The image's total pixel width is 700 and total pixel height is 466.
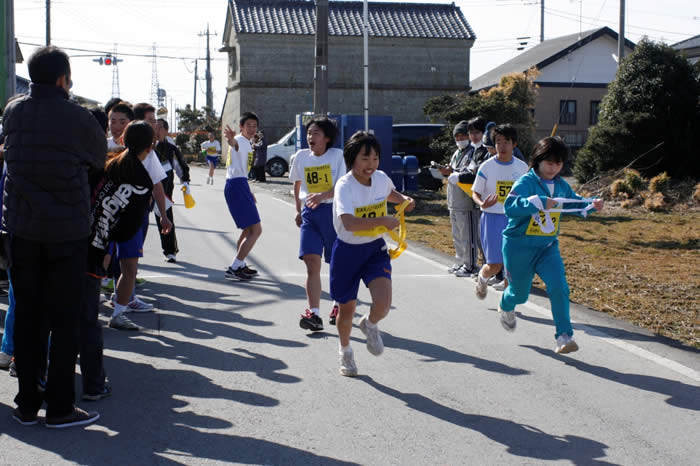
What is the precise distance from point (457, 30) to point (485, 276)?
129 ft

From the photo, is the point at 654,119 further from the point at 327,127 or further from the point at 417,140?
the point at 327,127

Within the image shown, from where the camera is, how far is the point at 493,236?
291 inches

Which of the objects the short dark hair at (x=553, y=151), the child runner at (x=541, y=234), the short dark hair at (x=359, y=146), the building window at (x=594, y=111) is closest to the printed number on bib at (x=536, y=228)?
the child runner at (x=541, y=234)

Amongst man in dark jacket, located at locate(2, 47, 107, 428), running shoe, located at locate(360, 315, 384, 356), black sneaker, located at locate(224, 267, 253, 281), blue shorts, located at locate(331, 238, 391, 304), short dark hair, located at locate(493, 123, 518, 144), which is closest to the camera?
man in dark jacket, located at locate(2, 47, 107, 428)

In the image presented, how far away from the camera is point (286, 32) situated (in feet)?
141

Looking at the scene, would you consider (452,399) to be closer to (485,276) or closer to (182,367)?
(182,367)

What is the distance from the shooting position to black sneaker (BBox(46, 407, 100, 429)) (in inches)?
169

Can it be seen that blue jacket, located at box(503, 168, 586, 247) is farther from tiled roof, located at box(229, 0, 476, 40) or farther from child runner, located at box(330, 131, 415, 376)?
tiled roof, located at box(229, 0, 476, 40)

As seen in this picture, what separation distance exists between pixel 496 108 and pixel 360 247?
1859cm

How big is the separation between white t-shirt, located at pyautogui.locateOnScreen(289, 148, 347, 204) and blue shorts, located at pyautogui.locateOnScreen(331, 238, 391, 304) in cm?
141

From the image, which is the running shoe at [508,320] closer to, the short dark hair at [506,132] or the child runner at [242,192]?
the short dark hair at [506,132]

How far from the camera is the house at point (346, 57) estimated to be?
4309cm

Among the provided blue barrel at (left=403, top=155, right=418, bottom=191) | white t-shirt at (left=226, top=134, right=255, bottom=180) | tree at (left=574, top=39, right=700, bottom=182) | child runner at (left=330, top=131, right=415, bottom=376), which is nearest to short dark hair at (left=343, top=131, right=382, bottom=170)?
child runner at (left=330, top=131, right=415, bottom=376)

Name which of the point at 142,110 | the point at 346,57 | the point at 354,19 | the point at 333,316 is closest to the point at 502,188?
the point at 333,316
